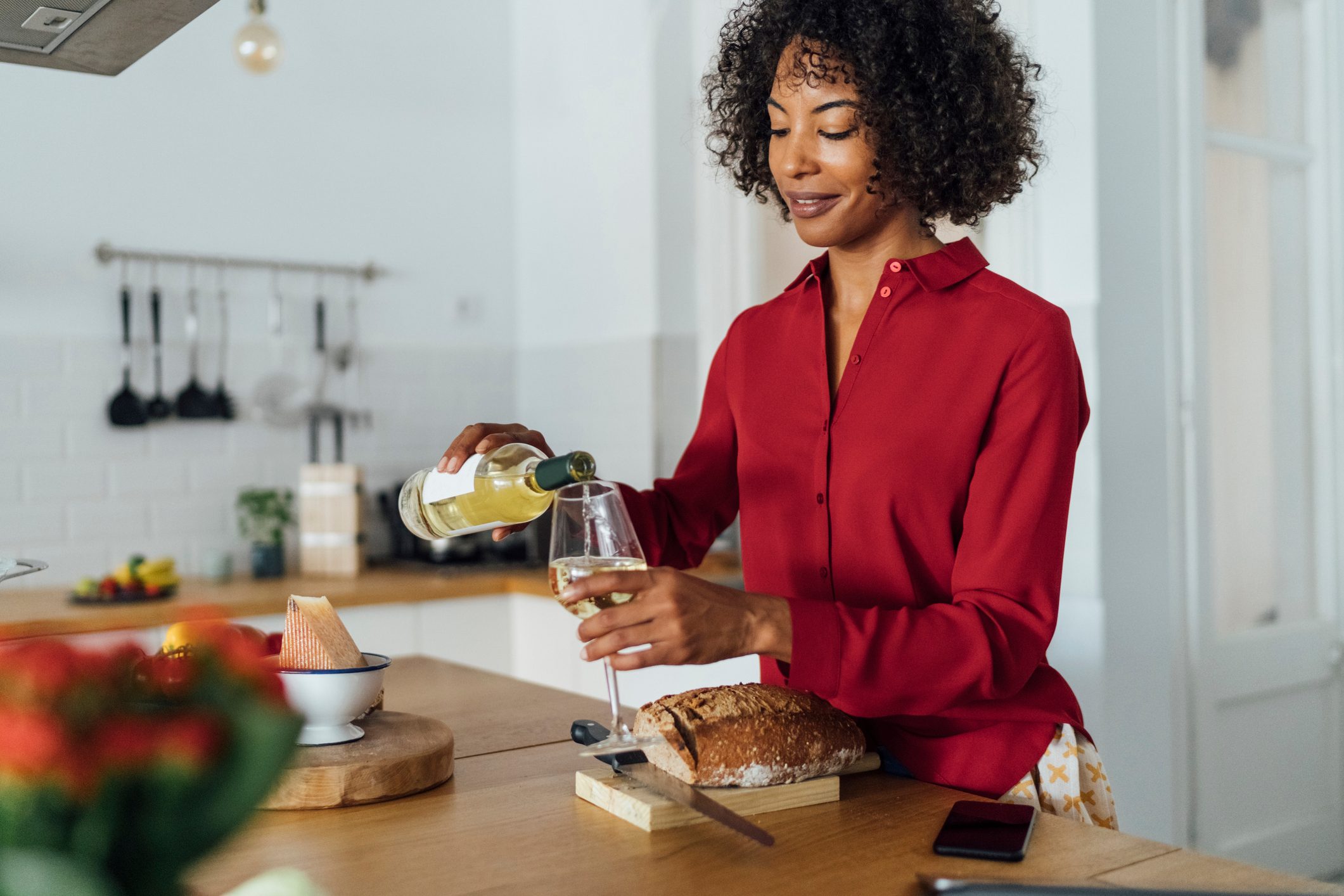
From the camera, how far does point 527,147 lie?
3.89 meters

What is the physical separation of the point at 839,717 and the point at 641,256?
2.37 meters

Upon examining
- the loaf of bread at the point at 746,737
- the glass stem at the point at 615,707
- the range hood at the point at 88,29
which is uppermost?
the range hood at the point at 88,29

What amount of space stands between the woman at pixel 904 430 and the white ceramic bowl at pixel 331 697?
269 millimetres

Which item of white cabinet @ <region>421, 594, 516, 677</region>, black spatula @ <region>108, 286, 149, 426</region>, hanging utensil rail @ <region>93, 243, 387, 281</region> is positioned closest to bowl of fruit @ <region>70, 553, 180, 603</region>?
black spatula @ <region>108, 286, 149, 426</region>

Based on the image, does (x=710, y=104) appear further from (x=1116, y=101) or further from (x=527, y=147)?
(x=527, y=147)

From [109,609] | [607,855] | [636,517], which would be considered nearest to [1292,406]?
[636,517]

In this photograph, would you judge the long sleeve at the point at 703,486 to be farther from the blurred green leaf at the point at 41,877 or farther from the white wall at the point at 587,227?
the white wall at the point at 587,227

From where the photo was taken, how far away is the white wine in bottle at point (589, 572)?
1050 mm

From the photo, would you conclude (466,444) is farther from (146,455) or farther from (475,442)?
(146,455)

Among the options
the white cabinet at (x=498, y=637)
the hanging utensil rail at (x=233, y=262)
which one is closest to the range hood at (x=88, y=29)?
the white cabinet at (x=498, y=637)

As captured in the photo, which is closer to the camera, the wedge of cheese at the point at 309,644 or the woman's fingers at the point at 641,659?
the woman's fingers at the point at 641,659

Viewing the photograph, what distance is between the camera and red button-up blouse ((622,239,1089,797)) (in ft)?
3.92

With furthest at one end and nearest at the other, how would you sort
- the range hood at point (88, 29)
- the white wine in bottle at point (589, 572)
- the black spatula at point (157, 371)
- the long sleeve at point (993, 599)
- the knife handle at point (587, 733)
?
the black spatula at point (157, 371), the range hood at point (88, 29), the knife handle at point (587, 733), the long sleeve at point (993, 599), the white wine in bottle at point (589, 572)

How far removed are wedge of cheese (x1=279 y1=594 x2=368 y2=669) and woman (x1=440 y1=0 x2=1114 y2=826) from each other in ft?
0.77
